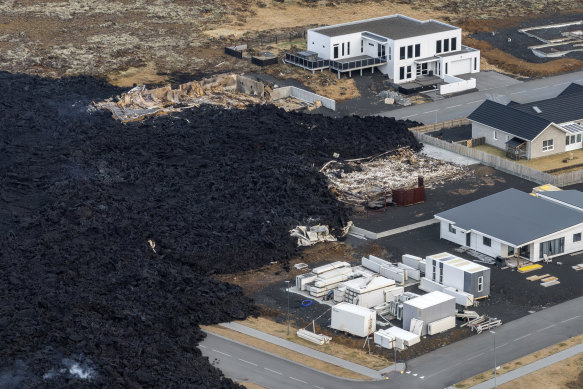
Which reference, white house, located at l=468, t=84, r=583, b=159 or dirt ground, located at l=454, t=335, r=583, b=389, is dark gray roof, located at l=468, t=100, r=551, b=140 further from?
dirt ground, located at l=454, t=335, r=583, b=389

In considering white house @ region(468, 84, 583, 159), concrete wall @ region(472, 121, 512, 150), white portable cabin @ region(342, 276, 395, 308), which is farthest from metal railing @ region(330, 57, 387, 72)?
white portable cabin @ region(342, 276, 395, 308)

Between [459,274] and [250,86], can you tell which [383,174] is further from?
[250,86]

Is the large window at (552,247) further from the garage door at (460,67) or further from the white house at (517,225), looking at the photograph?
the garage door at (460,67)

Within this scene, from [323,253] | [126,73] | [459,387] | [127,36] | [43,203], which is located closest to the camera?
[459,387]

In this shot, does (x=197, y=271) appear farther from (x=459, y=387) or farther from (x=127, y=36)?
(x=127, y=36)

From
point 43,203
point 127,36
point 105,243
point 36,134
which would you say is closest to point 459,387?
point 105,243
